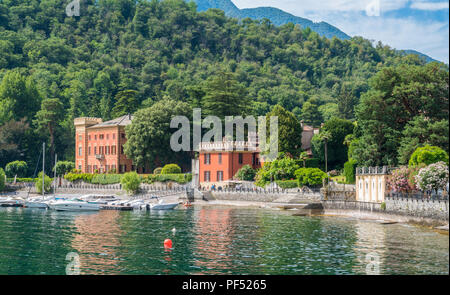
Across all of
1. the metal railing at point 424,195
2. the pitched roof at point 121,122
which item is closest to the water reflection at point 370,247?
the metal railing at point 424,195

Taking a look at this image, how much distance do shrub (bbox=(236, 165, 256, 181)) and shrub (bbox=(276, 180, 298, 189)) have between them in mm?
7190

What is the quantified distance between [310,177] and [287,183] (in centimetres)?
358

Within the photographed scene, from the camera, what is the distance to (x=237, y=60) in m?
176

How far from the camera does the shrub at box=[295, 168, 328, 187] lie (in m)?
65.5

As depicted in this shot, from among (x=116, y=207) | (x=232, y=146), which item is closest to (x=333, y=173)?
(x=232, y=146)

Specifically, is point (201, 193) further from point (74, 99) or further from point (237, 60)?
point (237, 60)

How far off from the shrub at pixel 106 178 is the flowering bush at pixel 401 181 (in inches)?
1947

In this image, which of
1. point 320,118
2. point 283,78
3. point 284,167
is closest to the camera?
point 284,167

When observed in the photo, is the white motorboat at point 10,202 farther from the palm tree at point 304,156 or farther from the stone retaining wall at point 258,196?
the palm tree at point 304,156

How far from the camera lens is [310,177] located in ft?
216

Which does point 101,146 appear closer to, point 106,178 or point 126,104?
point 106,178

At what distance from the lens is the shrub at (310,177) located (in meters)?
65.5
